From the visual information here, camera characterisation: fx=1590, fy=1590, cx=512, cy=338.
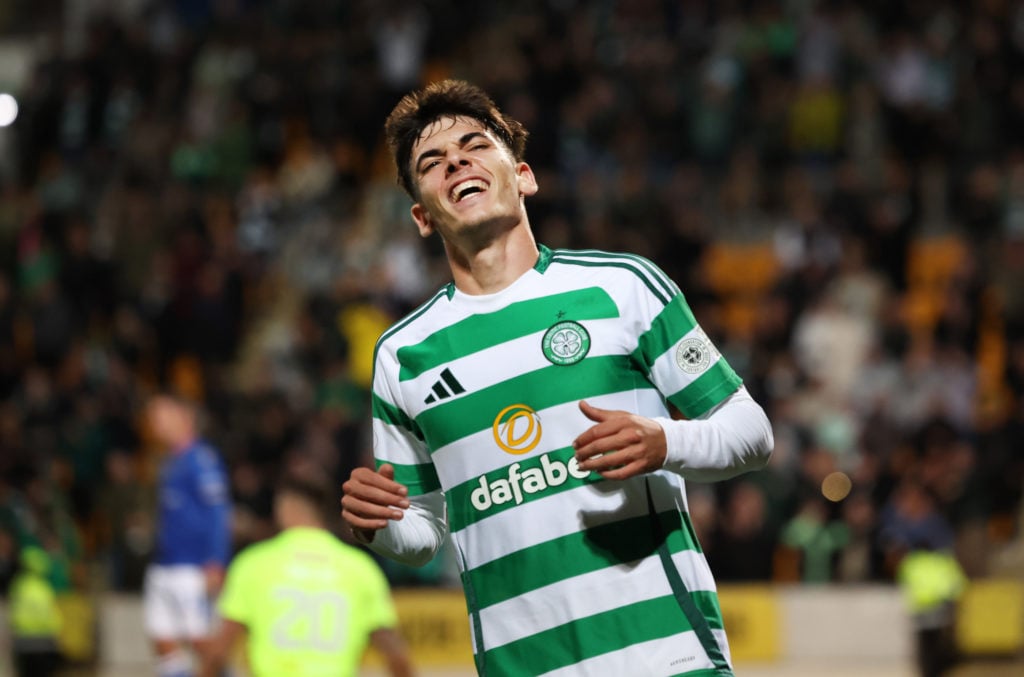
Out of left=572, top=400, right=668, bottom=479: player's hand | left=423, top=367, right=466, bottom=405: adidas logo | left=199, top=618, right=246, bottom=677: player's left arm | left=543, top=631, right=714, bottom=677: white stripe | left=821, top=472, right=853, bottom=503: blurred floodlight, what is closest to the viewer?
left=572, top=400, right=668, bottom=479: player's hand

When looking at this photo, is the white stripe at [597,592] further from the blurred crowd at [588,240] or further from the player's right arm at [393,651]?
the blurred crowd at [588,240]

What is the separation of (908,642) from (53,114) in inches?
444

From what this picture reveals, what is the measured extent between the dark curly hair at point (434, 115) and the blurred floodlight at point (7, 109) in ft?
53.8

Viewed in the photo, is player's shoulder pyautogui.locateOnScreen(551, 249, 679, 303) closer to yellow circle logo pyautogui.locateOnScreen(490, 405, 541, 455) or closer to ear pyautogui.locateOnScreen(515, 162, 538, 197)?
ear pyautogui.locateOnScreen(515, 162, 538, 197)

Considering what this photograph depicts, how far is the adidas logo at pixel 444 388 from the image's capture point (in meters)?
3.65

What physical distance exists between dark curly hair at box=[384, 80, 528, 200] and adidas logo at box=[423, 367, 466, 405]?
1.57 ft

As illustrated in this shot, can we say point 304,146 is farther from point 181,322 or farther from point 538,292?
point 538,292

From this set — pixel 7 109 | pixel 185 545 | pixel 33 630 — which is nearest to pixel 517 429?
pixel 185 545

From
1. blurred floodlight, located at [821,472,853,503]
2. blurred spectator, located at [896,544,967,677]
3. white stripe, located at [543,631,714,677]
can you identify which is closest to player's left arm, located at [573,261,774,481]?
white stripe, located at [543,631,714,677]

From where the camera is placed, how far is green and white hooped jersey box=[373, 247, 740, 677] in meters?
3.44

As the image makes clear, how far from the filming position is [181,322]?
15914mm

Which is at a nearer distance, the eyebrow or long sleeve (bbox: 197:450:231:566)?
the eyebrow

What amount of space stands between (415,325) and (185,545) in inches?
315

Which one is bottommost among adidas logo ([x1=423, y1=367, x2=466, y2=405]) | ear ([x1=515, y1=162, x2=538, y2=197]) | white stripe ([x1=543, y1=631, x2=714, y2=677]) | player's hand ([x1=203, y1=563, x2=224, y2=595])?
white stripe ([x1=543, y1=631, x2=714, y2=677])
